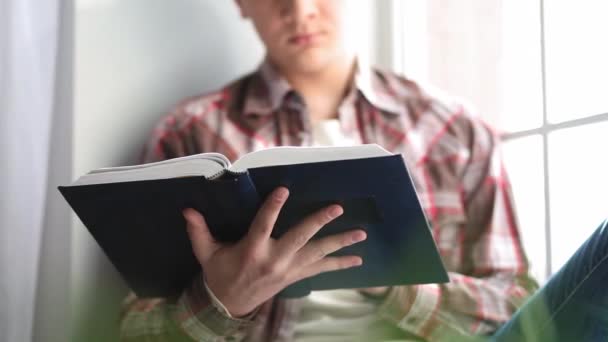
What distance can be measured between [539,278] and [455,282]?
13.1 inches

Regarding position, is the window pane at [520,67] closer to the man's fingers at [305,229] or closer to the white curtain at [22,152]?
the man's fingers at [305,229]

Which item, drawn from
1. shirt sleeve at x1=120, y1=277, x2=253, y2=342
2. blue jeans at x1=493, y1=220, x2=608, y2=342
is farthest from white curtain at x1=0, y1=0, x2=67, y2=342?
blue jeans at x1=493, y1=220, x2=608, y2=342

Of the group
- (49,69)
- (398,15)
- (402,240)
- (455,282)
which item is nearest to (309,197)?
(402,240)

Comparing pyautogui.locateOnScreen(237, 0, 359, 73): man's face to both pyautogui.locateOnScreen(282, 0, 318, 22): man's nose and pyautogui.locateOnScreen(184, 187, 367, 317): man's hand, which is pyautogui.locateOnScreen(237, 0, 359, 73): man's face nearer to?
pyautogui.locateOnScreen(282, 0, 318, 22): man's nose

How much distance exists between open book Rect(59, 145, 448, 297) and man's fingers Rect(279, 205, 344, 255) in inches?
0.6

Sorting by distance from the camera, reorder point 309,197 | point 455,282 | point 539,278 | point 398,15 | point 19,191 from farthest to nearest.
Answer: point 398,15, point 539,278, point 455,282, point 19,191, point 309,197

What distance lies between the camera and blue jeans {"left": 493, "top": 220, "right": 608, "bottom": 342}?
899mm

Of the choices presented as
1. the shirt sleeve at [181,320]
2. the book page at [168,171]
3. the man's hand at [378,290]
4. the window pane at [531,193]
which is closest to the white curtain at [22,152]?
the shirt sleeve at [181,320]

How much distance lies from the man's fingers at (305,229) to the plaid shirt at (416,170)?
28 cm

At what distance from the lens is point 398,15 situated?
1906mm

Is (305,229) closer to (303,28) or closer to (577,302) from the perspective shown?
(577,302)

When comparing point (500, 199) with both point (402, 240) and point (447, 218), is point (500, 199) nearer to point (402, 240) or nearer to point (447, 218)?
point (447, 218)

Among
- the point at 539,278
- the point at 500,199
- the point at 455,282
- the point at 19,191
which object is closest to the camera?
A: the point at 19,191

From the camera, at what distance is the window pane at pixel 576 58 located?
131cm
